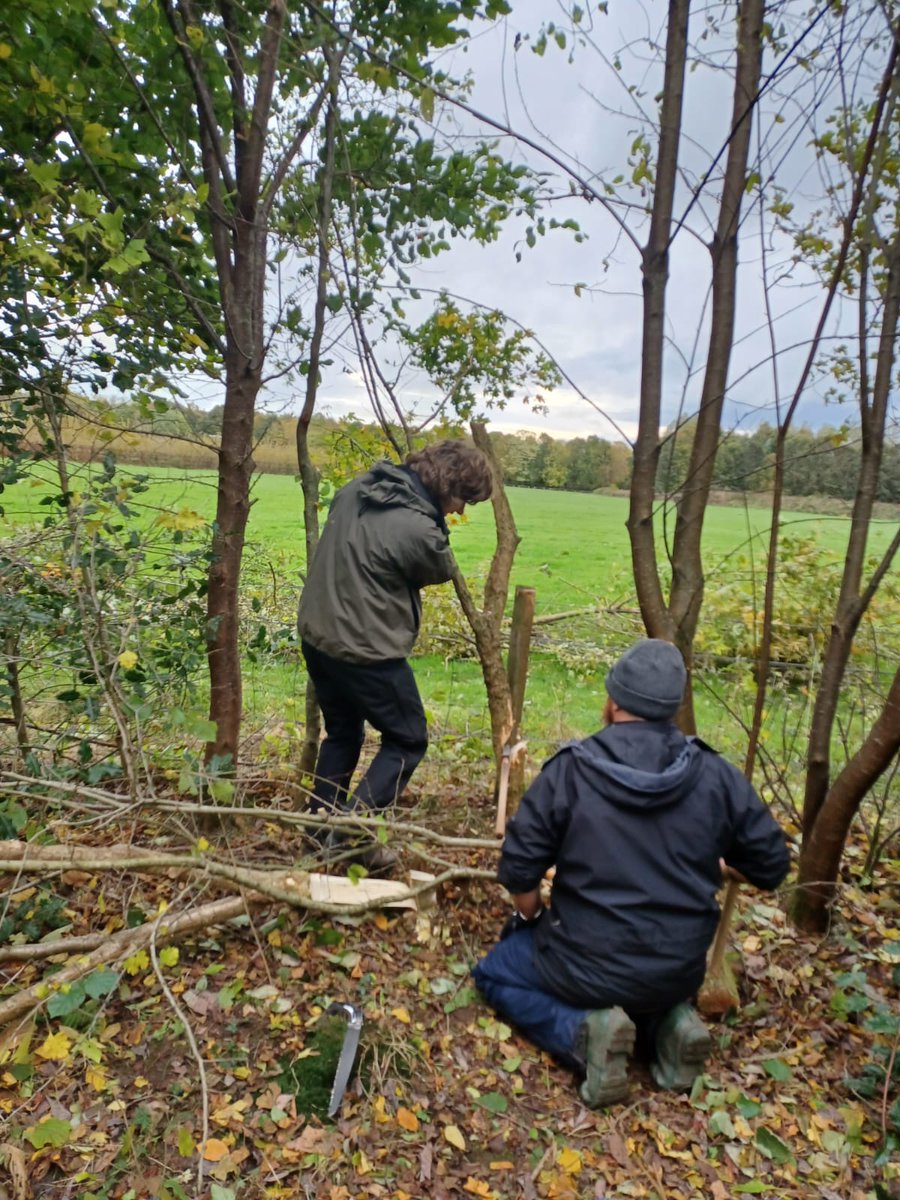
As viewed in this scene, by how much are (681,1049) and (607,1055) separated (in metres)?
0.27

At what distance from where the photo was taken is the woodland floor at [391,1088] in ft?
6.40

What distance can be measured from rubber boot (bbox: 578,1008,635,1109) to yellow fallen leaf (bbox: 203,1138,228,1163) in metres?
1.09

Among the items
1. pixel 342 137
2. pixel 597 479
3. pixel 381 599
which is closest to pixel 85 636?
pixel 381 599

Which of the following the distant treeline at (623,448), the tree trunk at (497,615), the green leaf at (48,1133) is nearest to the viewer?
the green leaf at (48,1133)

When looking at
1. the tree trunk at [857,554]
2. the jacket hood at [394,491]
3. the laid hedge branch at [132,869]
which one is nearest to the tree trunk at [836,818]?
the tree trunk at [857,554]

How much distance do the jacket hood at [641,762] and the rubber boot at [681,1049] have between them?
29.4 inches

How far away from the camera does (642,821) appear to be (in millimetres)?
2205

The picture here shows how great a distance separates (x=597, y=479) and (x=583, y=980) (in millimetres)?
5399

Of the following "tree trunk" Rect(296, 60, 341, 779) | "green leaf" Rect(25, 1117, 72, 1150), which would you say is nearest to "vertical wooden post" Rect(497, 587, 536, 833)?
"tree trunk" Rect(296, 60, 341, 779)

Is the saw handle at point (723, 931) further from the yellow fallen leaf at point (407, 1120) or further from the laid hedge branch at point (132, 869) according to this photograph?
the yellow fallen leaf at point (407, 1120)

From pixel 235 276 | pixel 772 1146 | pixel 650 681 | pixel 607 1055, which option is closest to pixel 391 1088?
pixel 607 1055

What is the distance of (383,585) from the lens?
2.94m

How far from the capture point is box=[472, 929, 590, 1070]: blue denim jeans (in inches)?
92.6

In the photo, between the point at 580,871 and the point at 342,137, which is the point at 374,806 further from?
the point at 342,137
